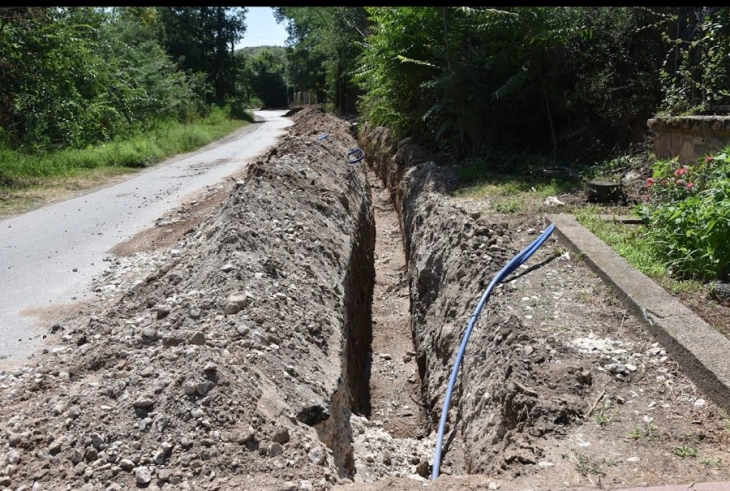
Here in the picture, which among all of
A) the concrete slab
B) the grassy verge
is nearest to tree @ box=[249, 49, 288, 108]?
the grassy verge

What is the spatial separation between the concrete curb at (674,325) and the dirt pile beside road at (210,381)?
7.14ft

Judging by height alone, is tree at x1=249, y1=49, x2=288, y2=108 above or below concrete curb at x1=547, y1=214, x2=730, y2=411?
above

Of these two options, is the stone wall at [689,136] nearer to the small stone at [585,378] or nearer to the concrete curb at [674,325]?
the concrete curb at [674,325]

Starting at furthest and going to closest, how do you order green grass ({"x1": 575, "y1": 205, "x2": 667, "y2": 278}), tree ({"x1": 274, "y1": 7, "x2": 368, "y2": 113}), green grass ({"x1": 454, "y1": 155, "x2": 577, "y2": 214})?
tree ({"x1": 274, "y1": 7, "x2": 368, "y2": 113}), green grass ({"x1": 454, "y1": 155, "x2": 577, "y2": 214}), green grass ({"x1": 575, "y1": 205, "x2": 667, "y2": 278})

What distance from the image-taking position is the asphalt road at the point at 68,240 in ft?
21.5

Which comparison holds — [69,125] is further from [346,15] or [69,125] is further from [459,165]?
[346,15]

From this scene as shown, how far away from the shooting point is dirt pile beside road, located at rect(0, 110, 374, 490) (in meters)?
3.56

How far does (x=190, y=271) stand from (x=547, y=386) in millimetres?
3480

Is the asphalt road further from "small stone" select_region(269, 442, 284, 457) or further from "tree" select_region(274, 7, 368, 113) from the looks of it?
"tree" select_region(274, 7, 368, 113)

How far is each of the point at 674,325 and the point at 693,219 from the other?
1506mm

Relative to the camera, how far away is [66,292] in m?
7.36

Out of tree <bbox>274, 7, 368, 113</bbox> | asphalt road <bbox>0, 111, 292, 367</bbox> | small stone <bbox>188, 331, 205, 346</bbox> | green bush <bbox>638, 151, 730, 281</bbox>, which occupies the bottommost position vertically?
asphalt road <bbox>0, 111, 292, 367</bbox>

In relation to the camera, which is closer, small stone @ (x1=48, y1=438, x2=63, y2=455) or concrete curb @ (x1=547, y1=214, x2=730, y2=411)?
small stone @ (x1=48, y1=438, x2=63, y2=455)

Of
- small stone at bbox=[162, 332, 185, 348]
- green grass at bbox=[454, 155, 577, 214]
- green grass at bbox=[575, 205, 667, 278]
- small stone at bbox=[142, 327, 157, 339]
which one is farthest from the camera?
green grass at bbox=[454, 155, 577, 214]
